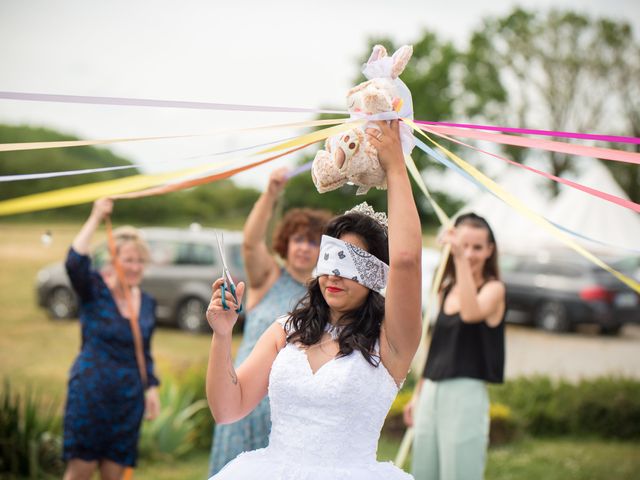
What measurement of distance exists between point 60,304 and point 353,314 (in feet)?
39.8

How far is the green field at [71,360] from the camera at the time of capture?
667 centimetres

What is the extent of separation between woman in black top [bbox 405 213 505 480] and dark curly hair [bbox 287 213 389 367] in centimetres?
153

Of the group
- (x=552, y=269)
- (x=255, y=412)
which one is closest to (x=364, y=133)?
(x=255, y=412)

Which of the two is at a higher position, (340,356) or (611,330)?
(340,356)

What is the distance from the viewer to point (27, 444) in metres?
5.54

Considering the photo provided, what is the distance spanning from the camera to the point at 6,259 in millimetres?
18672

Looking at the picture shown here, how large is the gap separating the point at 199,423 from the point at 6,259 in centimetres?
1344

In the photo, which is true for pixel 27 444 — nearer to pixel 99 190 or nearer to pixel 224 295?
pixel 99 190

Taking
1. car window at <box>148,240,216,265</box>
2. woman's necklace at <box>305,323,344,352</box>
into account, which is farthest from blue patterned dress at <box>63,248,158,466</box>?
car window at <box>148,240,216,265</box>

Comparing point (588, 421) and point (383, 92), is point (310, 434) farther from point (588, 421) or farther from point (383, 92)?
point (588, 421)

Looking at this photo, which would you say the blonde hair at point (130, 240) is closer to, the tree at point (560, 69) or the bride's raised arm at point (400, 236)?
the bride's raised arm at point (400, 236)

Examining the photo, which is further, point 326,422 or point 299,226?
point 299,226

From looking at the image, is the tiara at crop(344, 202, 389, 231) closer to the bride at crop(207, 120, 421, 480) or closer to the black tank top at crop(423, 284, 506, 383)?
the bride at crop(207, 120, 421, 480)

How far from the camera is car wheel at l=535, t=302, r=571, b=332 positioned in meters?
14.4
